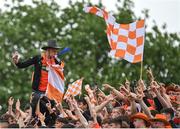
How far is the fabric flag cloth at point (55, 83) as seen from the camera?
20531 mm

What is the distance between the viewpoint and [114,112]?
738 inches

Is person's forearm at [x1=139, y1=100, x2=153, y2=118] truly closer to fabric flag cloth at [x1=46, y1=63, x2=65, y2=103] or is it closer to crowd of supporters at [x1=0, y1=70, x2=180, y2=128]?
crowd of supporters at [x1=0, y1=70, x2=180, y2=128]

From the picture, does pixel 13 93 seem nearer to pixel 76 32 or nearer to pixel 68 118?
pixel 76 32

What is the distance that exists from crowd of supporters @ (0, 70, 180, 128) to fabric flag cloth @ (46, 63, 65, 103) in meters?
0.27

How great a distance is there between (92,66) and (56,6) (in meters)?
4.24

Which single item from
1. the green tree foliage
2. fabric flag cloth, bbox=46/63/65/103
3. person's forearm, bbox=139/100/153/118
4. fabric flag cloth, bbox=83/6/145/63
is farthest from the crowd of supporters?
the green tree foliage

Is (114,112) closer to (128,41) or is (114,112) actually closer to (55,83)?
(55,83)

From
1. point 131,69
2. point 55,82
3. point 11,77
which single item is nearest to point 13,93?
point 11,77

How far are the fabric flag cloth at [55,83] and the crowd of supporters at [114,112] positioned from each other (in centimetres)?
27

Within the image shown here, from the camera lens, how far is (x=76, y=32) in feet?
155

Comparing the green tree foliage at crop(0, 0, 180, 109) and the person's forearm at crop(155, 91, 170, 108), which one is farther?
the green tree foliage at crop(0, 0, 180, 109)

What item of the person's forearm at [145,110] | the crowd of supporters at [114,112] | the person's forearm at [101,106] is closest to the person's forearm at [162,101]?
the crowd of supporters at [114,112]

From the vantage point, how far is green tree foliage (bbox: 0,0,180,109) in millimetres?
45250

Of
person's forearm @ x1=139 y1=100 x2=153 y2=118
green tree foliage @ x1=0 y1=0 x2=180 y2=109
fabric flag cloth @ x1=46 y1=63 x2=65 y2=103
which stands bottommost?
green tree foliage @ x1=0 y1=0 x2=180 y2=109
